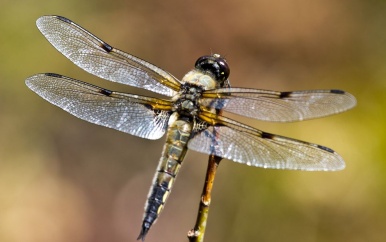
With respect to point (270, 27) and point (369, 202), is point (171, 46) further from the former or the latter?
point (369, 202)

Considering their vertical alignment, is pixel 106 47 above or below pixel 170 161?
above

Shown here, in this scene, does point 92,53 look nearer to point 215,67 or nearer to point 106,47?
point 106,47

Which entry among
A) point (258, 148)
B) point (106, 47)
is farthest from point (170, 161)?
point (106, 47)

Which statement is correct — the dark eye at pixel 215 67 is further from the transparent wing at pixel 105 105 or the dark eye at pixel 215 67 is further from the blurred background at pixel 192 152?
the blurred background at pixel 192 152

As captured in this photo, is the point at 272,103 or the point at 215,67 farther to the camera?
the point at 215,67

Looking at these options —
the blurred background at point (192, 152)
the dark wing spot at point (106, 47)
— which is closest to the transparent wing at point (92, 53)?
the dark wing spot at point (106, 47)

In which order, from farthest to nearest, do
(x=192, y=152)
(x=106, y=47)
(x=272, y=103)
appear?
(x=192, y=152)
(x=106, y=47)
(x=272, y=103)

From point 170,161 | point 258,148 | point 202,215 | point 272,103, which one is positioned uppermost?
point 272,103
